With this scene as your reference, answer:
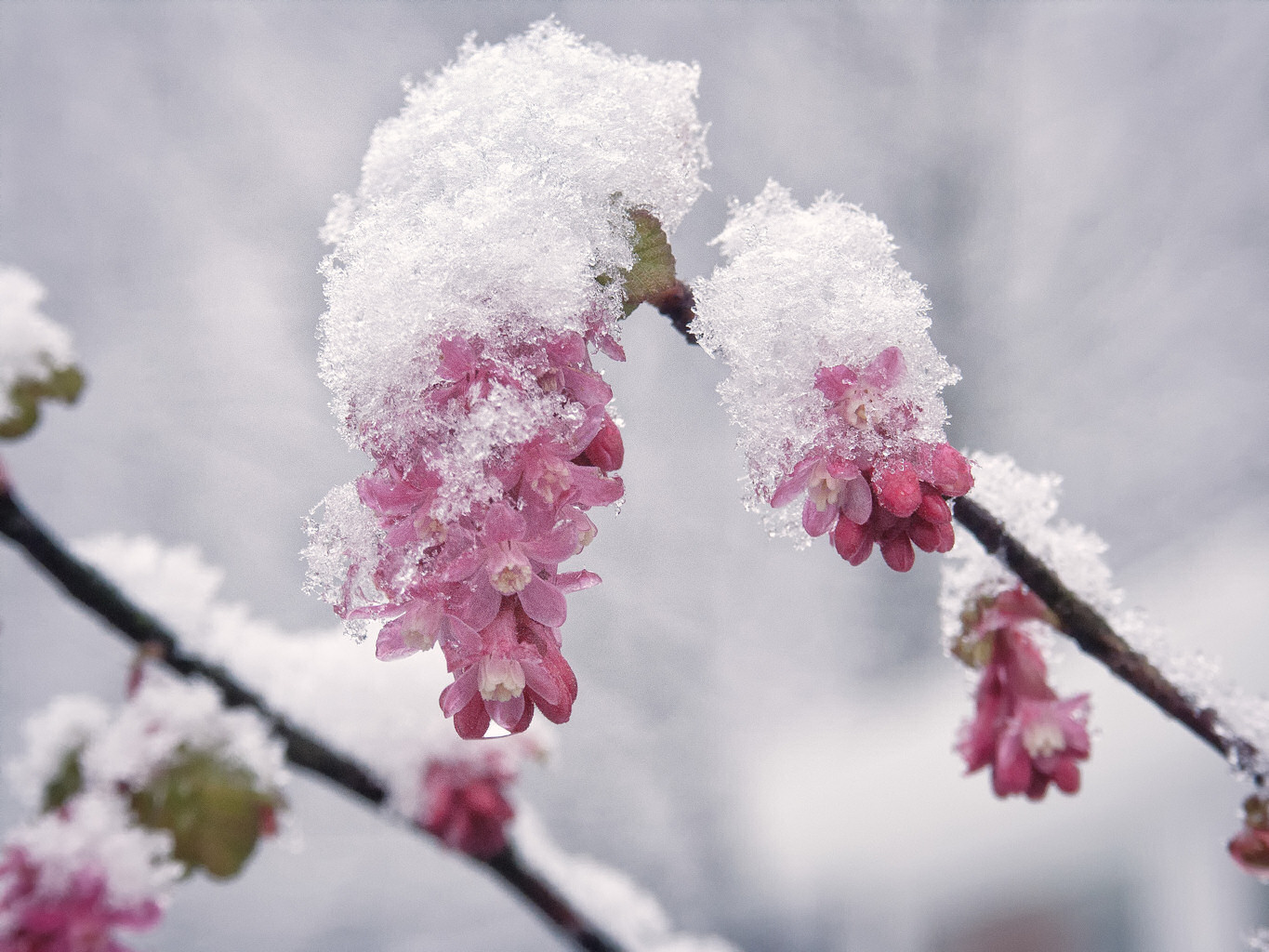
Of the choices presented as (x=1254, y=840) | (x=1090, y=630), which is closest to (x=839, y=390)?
(x=1090, y=630)

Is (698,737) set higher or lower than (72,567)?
higher

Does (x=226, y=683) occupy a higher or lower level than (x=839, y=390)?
lower

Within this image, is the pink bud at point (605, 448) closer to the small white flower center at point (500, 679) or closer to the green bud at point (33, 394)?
the small white flower center at point (500, 679)

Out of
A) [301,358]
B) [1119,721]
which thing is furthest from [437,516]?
[1119,721]

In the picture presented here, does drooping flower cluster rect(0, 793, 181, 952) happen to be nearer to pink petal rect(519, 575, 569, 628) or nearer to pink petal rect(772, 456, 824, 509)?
pink petal rect(519, 575, 569, 628)

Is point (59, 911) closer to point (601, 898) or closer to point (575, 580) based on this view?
point (575, 580)

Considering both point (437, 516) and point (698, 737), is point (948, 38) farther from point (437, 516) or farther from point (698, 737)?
point (698, 737)
